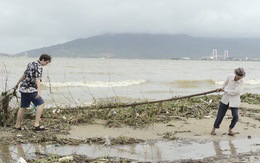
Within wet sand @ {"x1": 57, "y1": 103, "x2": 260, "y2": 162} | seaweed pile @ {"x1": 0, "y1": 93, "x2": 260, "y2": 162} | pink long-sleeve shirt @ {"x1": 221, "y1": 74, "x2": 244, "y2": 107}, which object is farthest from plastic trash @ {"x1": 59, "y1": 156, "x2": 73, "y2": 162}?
pink long-sleeve shirt @ {"x1": 221, "y1": 74, "x2": 244, "y2": 107}

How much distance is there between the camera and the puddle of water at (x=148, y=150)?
19.6 feet

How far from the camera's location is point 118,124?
8.67 metres

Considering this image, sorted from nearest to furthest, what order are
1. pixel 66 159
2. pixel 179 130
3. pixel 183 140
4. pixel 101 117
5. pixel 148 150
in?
pixel 66 159 → pixel 148 150 → pixel 183 140 → pixel 179 130 → pixel 101 117

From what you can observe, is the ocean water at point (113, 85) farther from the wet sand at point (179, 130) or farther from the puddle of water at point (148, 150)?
the puddle of water at point (148, 150)

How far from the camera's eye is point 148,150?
21.2 feet

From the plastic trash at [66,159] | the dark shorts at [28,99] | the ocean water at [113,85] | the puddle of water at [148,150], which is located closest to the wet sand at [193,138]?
the puddle of water at [148,150]

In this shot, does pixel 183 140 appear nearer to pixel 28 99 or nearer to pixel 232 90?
pixel 232 90

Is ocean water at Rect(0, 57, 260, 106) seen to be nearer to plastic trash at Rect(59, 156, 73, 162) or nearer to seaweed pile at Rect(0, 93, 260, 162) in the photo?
seaweed pile at Rect(0, 93, 260, 162)

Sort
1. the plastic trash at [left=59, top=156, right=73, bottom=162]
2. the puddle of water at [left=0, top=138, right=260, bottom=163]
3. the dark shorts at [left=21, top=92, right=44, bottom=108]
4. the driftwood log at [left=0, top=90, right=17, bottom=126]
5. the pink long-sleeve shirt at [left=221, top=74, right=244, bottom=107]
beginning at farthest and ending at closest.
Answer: the driftwood log at [left=0, top=90, right=17, bottom=126], the pink long-sleeve shirt at [left=221, top=74, right=244, bottom=107], the dark shorts at [left=21, top=92, right=44, bottom=108], the puddle of water at [left=0, top=138, right=260, bottom=163], the plastic trash at [left=59, top=156, right=73, bottom=162]

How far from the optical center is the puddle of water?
19.6ft

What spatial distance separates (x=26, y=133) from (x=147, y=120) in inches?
114

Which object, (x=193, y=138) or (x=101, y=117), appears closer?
(x=193, y=138)

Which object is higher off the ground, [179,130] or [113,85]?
[179,130]

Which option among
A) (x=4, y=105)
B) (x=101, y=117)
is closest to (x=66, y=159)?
(x=4, y=105)
